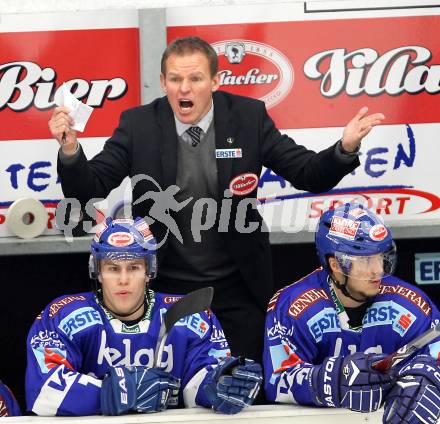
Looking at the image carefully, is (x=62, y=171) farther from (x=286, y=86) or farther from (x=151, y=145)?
(x=286, y=86)

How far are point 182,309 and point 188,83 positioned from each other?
37.4 inches

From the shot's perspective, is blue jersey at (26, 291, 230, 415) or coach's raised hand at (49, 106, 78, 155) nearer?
blue jersey at (26, 291, 230, 415)

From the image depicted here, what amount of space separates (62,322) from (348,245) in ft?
3.35

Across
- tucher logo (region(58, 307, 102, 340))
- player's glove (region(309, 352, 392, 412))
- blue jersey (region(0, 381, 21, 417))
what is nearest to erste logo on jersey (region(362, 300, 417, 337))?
player's glove (region(309, 352, 392, 412))

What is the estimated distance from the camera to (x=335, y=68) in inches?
225

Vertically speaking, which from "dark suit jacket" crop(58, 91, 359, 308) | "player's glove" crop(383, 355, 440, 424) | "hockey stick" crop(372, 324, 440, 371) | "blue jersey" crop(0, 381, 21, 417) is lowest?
"blue jersey" crop(0, 381, 21, 417)

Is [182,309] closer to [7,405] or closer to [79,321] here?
[79,321]

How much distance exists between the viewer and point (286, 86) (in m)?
5.70

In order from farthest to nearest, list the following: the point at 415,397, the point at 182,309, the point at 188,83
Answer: the point at 188,83, the point at 182,309, the point at 415,397

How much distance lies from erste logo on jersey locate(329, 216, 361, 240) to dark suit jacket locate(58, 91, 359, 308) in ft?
0.81

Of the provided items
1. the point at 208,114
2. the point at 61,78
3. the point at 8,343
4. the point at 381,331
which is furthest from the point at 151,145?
the point at 8,343

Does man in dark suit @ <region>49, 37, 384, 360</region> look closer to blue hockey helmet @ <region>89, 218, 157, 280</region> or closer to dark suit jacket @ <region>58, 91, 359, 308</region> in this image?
dark suit jacket @ <region>58, 91, 359, 308</region>

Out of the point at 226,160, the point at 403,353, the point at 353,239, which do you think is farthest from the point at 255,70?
the point at 403,353

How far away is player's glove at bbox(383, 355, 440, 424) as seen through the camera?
4.00m
